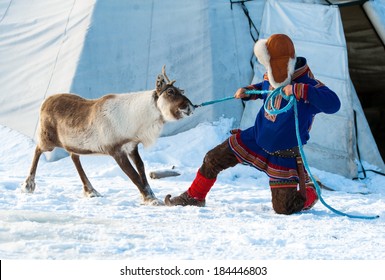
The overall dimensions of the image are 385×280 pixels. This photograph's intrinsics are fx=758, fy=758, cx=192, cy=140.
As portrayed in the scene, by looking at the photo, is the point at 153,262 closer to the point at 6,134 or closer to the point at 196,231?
the point at 196,231

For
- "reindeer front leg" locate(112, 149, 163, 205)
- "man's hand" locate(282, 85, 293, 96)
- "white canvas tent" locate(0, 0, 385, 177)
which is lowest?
"white canvas tent" locate(0, 0, 385, 177)

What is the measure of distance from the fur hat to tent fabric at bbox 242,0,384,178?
3.27 metres

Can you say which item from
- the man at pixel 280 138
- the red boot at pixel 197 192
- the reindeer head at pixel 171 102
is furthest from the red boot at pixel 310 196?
the reindeer head at pixel 171 102

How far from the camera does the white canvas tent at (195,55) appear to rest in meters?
8.48

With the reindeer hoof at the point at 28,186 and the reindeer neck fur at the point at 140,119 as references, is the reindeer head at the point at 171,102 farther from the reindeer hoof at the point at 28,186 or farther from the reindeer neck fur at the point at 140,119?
the reindeer hoof at the point at 28,186

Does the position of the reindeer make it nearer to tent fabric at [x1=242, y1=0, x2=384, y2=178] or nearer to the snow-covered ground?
the snow-covered ground

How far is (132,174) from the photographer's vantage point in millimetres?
5859

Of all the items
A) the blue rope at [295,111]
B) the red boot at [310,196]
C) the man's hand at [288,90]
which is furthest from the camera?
the red boot at [310,196]

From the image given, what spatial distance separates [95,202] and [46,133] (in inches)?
36.6

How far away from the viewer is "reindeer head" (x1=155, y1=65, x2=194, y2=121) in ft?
18.6

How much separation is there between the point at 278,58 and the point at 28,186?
2.39m

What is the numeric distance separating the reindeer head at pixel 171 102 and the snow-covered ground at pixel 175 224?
717mm

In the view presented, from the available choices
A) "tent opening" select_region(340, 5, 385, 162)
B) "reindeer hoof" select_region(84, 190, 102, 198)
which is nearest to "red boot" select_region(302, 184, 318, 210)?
"reindeer hoof" select_region(84, 190, 102, 198)

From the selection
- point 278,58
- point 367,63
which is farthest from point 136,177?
point 367,63
